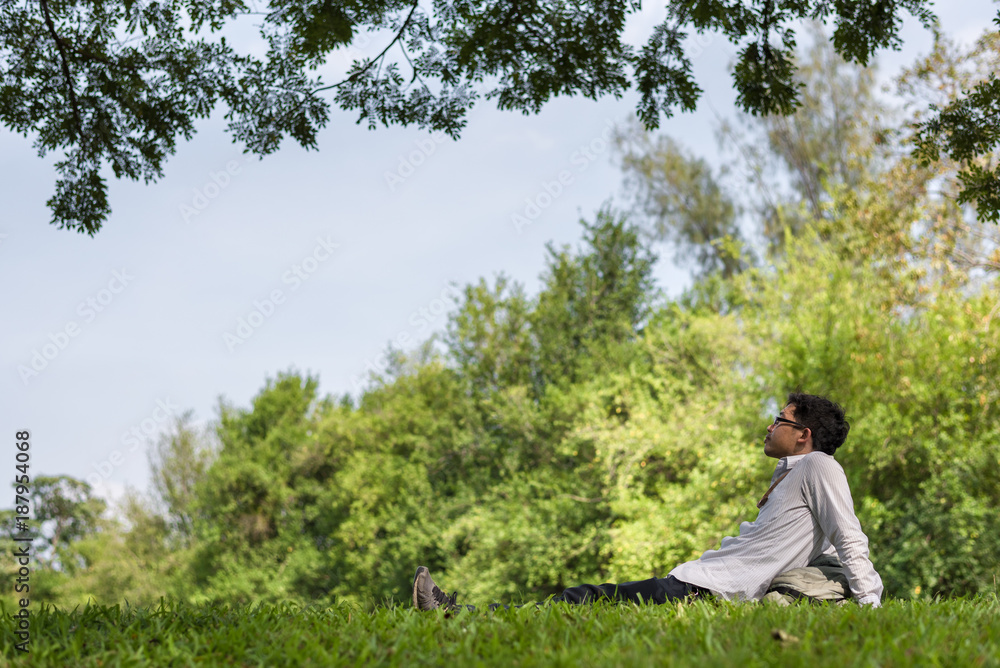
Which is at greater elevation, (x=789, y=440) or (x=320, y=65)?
(x=320, y=65)

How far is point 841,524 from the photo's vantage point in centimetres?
382

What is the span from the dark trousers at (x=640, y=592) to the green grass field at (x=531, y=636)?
0.35 m

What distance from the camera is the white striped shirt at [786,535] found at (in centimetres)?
391

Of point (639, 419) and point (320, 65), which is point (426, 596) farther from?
point (639, 419)

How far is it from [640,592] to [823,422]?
4.68 feet

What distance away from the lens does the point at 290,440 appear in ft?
114

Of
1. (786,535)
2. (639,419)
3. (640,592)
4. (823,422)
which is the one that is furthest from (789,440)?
(639,419)

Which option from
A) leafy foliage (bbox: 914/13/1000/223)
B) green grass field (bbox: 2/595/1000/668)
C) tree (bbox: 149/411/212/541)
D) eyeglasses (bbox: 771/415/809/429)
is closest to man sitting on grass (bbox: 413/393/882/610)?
eyeglasses (bbox: 771/415/809/429)

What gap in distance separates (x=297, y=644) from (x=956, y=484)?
42.2 ft

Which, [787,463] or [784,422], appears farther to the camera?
[784,422]

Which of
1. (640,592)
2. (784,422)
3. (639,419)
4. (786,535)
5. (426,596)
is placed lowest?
(640,592)

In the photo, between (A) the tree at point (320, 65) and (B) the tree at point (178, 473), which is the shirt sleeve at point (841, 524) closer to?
(A) the tree at point (320, 65)

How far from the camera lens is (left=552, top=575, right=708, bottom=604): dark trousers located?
13.3 ft

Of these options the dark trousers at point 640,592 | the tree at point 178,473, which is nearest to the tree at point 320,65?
the dark trousers at point 640,592
